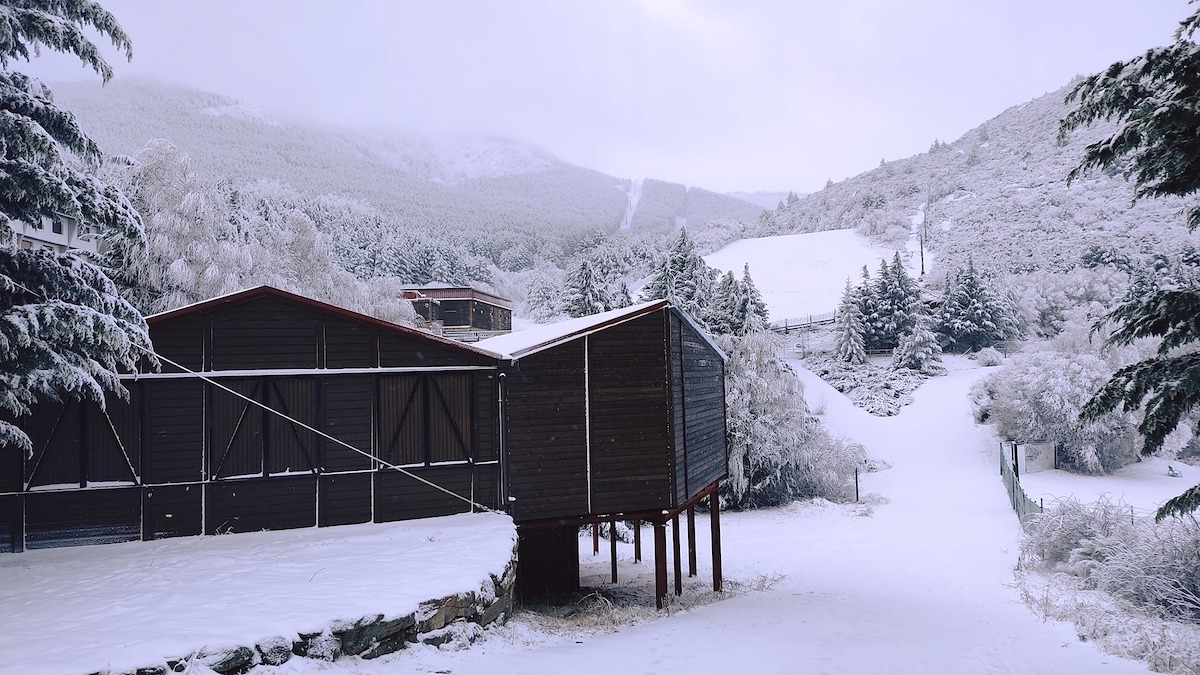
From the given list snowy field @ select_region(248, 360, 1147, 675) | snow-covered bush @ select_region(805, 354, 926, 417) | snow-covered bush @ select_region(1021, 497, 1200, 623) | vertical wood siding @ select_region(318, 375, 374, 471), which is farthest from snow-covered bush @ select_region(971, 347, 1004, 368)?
vertical wood siding @ select_region(318, 375, 374, 471)

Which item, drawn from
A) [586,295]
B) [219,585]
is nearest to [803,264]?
[586,295]

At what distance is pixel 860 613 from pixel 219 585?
1093 centimetres

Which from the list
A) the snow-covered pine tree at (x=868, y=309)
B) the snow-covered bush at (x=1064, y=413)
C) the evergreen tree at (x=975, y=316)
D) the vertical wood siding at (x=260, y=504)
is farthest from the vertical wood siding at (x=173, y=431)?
the evergreen tree at (x=975, y=316)

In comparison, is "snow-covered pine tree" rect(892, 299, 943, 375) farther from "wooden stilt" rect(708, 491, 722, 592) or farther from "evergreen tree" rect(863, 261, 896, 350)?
"wooden stilt" rect(708, 491, 722, 592)

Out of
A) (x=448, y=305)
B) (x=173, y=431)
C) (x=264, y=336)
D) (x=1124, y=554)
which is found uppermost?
(x=448, y=305)

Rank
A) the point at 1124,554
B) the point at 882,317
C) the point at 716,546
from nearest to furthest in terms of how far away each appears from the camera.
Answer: the point at 1124,554 → the point at 716,546 → the point at 882,317

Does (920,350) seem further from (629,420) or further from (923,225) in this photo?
(923,225)

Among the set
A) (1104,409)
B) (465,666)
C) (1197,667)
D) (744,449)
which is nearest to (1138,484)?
(744,449)

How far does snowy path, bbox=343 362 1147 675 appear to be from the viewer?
9.33 metres

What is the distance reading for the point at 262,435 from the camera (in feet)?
41.0

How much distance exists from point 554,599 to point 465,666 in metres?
7.51

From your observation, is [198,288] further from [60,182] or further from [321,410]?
[60,182]

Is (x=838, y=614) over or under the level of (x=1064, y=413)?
under

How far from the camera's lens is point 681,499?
551 inches
